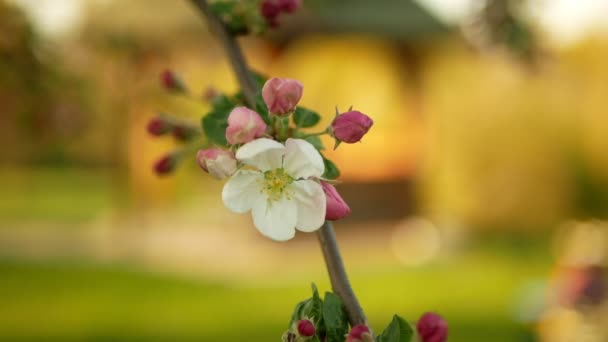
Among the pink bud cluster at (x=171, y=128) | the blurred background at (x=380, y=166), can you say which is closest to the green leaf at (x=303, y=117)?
the pink bud cluster at (x=171, y=128)

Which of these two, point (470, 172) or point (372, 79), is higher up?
point (372, 79)

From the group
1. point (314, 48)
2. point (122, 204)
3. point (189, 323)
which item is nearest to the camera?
point (189, 323)

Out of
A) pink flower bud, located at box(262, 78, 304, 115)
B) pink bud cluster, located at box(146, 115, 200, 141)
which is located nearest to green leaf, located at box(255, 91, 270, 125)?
pink flower bud, located at box(262, 78, 304, 115)

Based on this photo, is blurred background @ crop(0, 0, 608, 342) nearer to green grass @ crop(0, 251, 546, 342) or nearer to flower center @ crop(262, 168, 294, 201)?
green grass @ crop(0, 251, 546, 342)

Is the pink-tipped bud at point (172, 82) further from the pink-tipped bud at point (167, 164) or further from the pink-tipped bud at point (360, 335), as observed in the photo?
the pink-tipped bud at point (360, 335)

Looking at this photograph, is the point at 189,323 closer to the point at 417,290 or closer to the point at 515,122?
the point at 417,290

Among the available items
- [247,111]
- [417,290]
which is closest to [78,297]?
[417,290]


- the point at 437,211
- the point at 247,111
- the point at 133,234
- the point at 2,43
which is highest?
the point at 133,234
